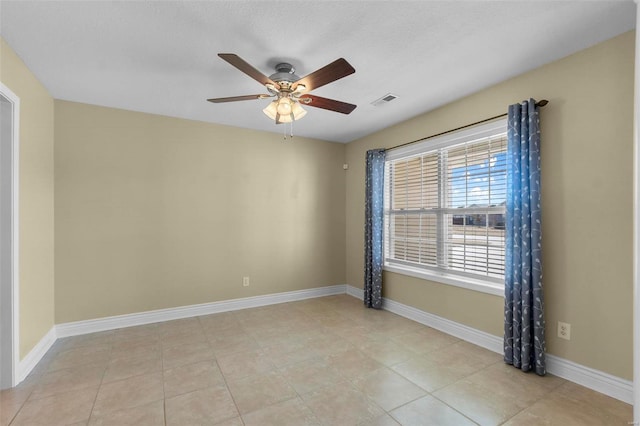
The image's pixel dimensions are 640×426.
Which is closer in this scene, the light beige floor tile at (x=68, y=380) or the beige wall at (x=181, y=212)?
the light beige floor tile at (x=68, y=380)

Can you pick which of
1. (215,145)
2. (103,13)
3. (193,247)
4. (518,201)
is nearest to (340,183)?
(215,145)

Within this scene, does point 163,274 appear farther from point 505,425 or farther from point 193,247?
point 505,425

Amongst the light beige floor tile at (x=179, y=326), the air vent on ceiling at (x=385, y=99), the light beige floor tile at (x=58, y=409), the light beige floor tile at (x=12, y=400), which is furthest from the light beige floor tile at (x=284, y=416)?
the air vent on ceiling at (x=385, y=99)

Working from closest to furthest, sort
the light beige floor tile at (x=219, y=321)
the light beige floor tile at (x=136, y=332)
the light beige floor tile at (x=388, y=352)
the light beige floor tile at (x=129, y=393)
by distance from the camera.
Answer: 1. the light beige floor tile at (x=129, y=393)
2. the light beige floor tile at (x=388, y=352)
3. the light beige floor tile at (x=136, y=332)
4. the light beige floor tile at (x=219, y=321)

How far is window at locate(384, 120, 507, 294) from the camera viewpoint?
2.88m

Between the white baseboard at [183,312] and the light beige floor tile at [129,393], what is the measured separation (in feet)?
4.31

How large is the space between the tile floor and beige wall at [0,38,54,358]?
1.38ft

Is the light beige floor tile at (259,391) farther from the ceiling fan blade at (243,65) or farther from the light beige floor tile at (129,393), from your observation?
the ceiling fan blade at (243,65)

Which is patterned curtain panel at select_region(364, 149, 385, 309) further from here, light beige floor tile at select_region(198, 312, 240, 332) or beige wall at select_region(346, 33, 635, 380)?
light beige floor tile at select_region(198, 312, 240, 332)

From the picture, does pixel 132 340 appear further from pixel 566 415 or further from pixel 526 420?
pixel 566 415

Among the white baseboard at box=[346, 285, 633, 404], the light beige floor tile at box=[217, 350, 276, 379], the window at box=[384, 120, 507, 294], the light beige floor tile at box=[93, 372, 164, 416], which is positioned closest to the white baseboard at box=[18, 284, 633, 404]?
the white baseboard at box=[346, 285, 633, 404]

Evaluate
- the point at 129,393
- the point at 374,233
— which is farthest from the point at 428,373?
the point at 129,393

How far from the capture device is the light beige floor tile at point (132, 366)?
2.39 m

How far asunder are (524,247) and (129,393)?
3.26 metres
